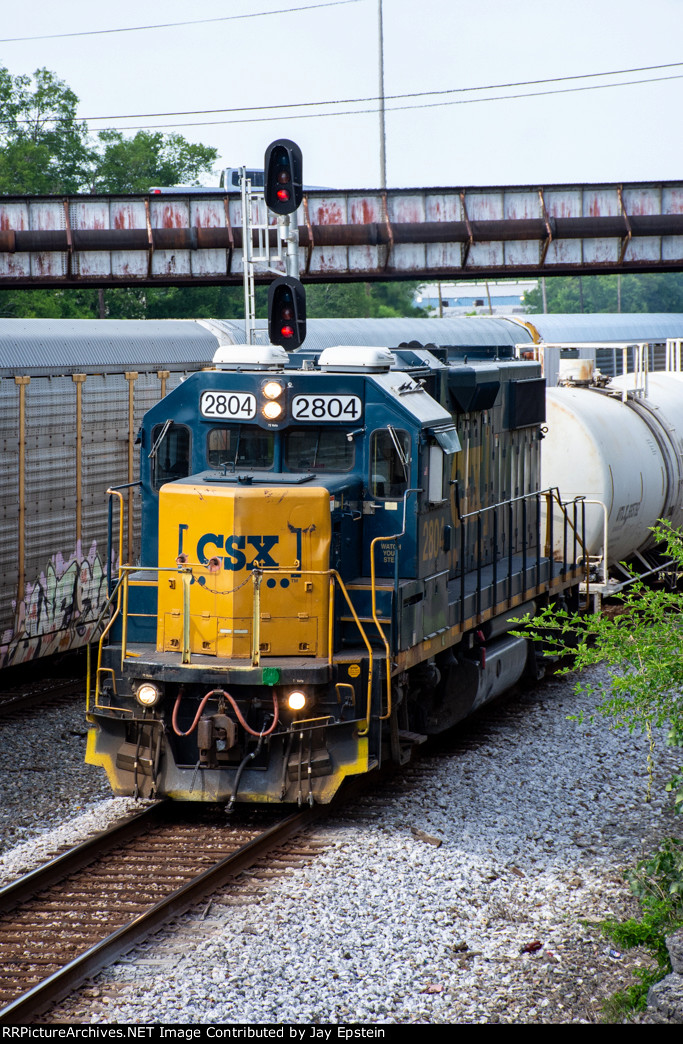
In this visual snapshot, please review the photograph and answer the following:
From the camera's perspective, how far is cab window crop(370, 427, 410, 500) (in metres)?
9.59

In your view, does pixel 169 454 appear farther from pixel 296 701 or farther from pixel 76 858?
pixel 76 858

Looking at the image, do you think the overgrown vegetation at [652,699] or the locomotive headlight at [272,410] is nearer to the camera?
the overgrown vegetation at [652,699]

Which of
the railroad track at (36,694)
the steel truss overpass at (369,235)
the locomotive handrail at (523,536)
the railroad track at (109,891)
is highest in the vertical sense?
the steel truss overpass at (369,235)

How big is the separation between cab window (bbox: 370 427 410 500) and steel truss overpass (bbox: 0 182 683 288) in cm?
1179

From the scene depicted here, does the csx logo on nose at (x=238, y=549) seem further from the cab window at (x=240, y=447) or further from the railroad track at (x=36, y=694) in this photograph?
the railroad track at (x=36, y=694)

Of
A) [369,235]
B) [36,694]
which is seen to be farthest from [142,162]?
[36,694]

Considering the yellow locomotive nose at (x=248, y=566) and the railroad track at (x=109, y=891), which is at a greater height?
the yellow locomotive nose at (x=248, y=566)

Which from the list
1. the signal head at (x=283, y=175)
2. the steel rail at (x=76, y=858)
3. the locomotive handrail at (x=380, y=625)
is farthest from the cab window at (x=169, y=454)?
the signal head at (x=283, y=175)

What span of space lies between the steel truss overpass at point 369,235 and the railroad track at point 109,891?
1303 centimetres

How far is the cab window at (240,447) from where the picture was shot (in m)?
9.78

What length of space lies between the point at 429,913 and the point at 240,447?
407 cm

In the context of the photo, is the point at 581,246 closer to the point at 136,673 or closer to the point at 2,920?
the point at 136,673

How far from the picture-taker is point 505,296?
161125 mm

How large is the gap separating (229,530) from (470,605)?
10.8 ft
